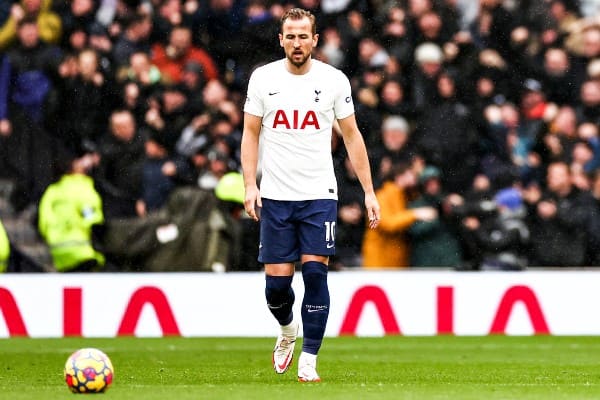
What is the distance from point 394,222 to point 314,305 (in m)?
5.15

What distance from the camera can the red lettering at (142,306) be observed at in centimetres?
1295

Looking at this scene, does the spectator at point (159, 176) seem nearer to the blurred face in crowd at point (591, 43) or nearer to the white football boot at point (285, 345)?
the blurred face in crowd at point (591, 43)

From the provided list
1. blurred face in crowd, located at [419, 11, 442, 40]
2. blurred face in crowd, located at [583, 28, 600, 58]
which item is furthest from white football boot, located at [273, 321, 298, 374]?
blurred face in crowd, located at [583, 28, 600, 58]

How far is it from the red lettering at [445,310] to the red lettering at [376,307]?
395 mm

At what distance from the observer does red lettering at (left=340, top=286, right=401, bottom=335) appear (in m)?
13.0

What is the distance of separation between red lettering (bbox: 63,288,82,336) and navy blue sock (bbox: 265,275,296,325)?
5.07m

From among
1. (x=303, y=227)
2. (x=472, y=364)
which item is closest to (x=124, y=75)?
(x=472, y=364)

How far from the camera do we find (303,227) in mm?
7859

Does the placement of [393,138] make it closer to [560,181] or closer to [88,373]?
[560,181]

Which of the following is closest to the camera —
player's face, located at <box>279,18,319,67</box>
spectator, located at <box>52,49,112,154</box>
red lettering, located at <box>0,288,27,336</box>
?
player's face, located at <box>279,18,319,67</box>

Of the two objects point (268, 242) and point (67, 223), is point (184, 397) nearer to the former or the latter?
point (268, 242)

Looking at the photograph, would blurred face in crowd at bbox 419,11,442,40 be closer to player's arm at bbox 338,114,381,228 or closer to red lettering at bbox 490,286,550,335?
red lettering at bbox 490,286,550,335

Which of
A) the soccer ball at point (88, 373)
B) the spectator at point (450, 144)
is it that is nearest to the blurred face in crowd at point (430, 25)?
the spectator at point (450, 144)

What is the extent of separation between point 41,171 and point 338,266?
2.83m
